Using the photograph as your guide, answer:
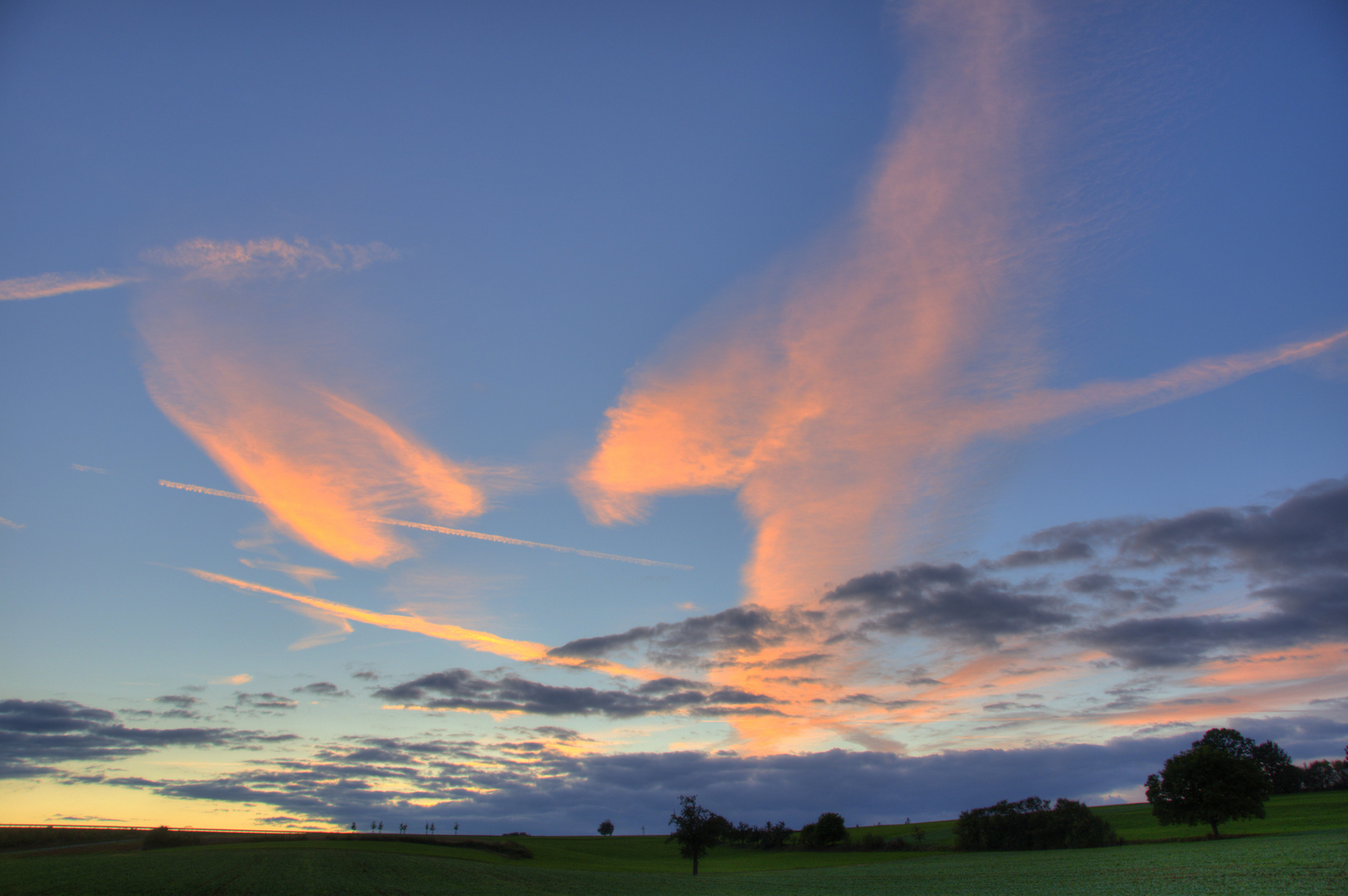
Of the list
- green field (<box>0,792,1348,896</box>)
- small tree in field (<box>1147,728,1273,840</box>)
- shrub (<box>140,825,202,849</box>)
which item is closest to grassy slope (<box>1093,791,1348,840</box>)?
green field (<box>0,792,1348,896</box>)

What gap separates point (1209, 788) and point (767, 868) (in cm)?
6498

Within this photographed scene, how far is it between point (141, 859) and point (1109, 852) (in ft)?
383

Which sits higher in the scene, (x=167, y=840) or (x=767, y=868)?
(x=167, y=840)

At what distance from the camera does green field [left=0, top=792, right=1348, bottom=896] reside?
49438 millimetres

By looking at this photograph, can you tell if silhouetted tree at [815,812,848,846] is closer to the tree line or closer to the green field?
the tree line

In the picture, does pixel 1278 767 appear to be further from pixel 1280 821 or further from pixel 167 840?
pixel 167 840

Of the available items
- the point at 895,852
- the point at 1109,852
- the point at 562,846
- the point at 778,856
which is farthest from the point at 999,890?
the point at 562,846

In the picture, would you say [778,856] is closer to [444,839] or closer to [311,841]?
[444,839]

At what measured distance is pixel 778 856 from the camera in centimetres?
13325

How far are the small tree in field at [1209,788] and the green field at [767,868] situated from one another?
3907 millimetres

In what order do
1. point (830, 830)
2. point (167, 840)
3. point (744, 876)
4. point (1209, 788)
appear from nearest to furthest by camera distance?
point (744, 876)
point (1209, 788)
point (167, 840)
point (830, 830)

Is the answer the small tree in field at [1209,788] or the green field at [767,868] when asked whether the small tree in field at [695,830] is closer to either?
the green field at [767,868]

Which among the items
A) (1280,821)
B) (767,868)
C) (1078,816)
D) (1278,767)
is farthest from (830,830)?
(1278,767)

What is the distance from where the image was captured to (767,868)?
354 feet
